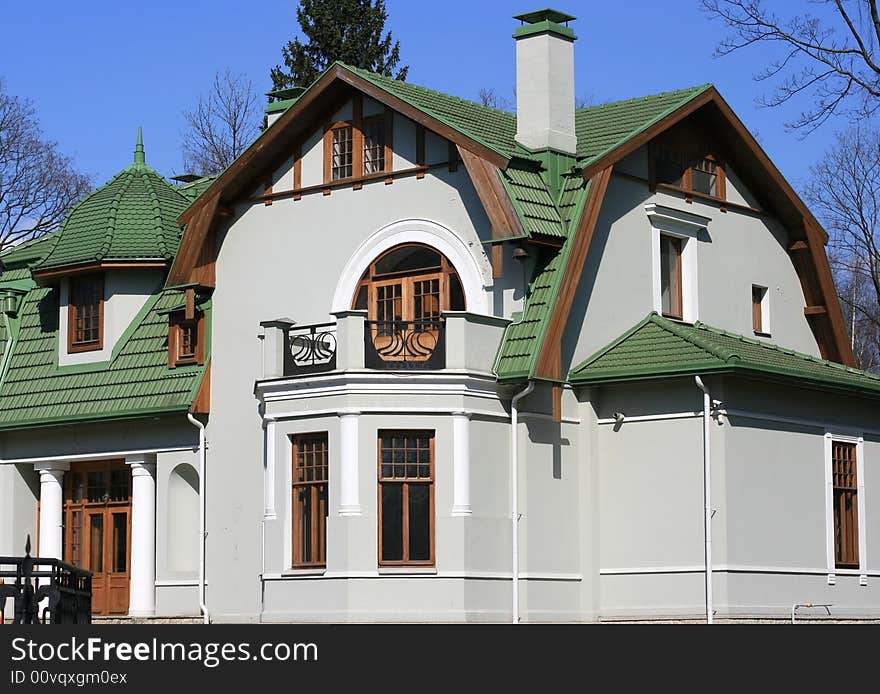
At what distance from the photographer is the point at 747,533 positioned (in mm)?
25719

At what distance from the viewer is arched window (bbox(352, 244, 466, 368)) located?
87.0 feet

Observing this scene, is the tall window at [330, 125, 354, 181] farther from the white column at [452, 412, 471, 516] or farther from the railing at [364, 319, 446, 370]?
the white column at [452, 412, 471, 516]

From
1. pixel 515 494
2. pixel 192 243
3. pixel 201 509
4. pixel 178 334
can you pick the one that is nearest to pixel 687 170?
pixel 515 494

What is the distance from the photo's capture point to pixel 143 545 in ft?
98.5

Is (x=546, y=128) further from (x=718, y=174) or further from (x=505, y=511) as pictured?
(x=505, y=511)

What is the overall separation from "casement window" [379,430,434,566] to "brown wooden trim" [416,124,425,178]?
4.42m

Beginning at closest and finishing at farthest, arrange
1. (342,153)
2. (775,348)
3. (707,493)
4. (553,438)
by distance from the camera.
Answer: (707,493), (553,438), (775,348), (342,153)

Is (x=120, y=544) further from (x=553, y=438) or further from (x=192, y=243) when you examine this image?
(x=553, y=438)

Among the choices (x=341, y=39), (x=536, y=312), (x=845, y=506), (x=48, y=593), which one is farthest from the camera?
(x=341, y=39)

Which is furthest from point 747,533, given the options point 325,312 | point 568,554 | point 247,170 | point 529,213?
point 247,170

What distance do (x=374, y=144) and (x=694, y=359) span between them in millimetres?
6423

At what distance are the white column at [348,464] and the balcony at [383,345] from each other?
79 cm
